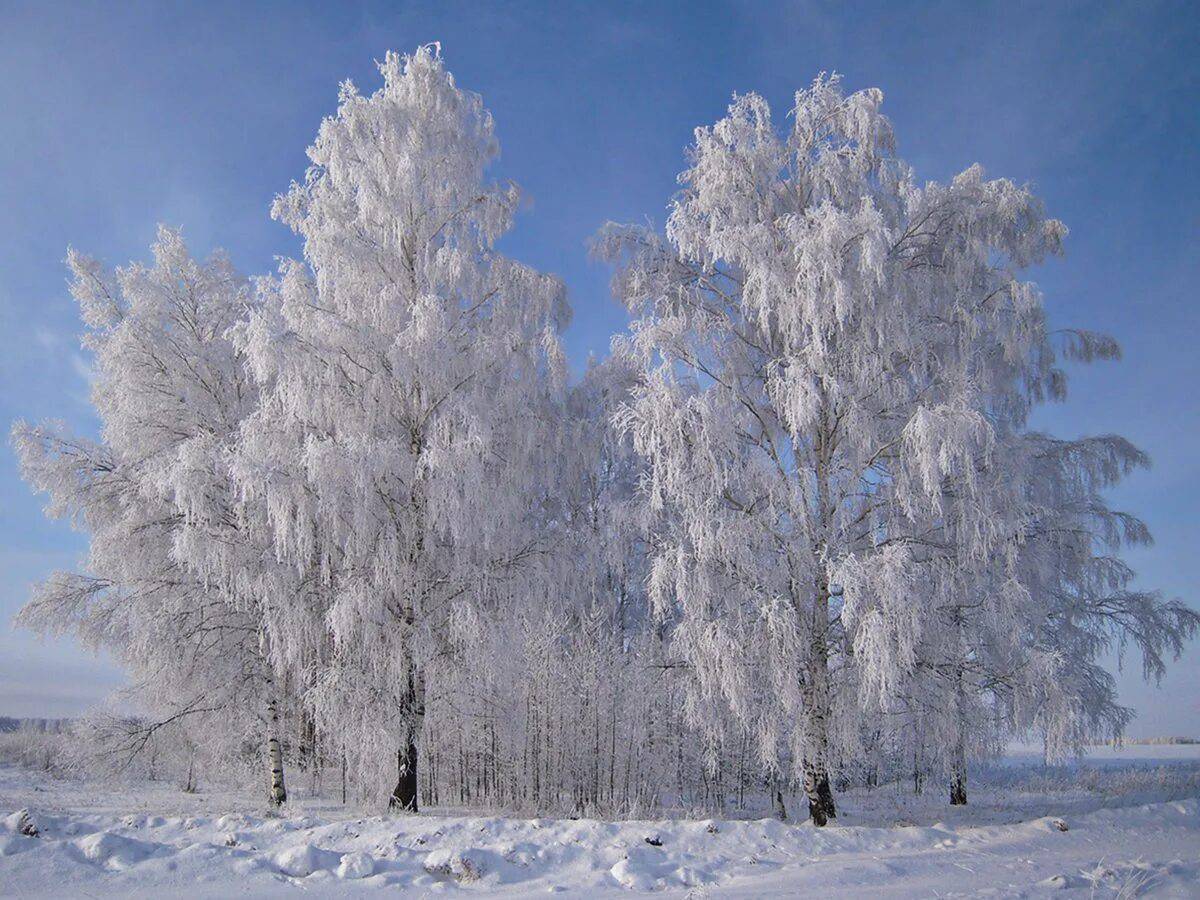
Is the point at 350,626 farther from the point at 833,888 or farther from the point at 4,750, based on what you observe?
the point at 4,750

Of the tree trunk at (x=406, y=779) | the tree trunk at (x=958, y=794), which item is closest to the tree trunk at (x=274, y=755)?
the tree trunk at (x=406, y=779)

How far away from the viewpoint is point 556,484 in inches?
533

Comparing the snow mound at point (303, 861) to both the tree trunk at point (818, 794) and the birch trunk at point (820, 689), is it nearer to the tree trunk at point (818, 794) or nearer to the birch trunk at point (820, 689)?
the birch trunk at point (820, 689)

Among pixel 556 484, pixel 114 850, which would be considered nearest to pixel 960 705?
pixel 556 484

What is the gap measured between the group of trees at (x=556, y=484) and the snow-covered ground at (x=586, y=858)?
166cm

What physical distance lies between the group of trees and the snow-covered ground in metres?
1.66

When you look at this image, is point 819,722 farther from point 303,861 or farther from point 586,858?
point 303,861

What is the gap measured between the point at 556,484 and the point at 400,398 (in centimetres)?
346

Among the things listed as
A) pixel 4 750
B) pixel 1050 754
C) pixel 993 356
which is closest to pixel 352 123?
pixel 993 356

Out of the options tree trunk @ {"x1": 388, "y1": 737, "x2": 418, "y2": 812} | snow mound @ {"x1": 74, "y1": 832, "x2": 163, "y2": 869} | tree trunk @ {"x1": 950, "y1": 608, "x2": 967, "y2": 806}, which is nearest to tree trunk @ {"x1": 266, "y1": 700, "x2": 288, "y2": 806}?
tree trunk @ {"x1": 388, "y1": 737, "x2": 418, "y2": 812}

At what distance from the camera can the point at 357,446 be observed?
9719 millimetres

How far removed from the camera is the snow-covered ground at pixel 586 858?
5.12 meters

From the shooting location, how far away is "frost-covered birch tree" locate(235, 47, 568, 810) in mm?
9953

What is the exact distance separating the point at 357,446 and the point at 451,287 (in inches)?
124
